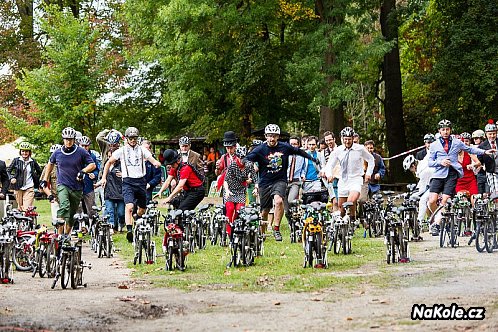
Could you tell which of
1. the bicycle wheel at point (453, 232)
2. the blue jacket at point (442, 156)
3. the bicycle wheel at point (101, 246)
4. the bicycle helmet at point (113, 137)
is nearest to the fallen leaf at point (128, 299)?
the bicycle wheel at point (101, 246)

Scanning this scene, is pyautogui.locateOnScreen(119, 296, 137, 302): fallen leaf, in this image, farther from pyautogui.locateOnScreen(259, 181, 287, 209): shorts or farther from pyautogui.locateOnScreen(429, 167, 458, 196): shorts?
pyautogui.locateOnScreen(429, 167, 458, 196): shorts

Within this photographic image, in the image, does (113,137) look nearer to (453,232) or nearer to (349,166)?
(349,166)

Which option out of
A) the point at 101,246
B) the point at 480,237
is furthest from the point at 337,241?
the point at 101,246

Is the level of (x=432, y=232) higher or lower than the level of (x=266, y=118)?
lower

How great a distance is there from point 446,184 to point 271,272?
5.67 meters

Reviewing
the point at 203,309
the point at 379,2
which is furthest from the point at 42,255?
the point at 379,2

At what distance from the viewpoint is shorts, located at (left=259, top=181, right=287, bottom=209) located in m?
18.4

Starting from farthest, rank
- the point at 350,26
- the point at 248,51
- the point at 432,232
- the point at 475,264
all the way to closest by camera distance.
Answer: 1. the point at 248,51
2. the point at 350,26
3. the point at 432,232
4. the point at 475,264

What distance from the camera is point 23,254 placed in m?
15.1

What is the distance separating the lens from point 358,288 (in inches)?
468

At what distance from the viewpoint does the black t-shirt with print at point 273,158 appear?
59.8 feet

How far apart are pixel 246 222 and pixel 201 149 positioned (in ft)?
100

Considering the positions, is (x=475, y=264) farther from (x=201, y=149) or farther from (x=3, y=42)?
(x=3, y=42)

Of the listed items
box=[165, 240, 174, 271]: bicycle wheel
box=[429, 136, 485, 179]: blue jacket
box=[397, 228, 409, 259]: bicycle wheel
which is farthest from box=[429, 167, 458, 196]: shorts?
box=[165, 240, 174, 271]: bicycle wheel
